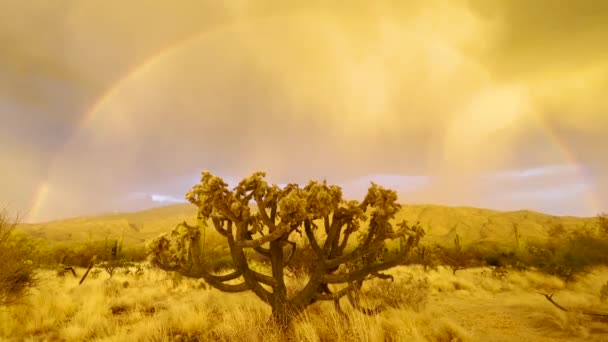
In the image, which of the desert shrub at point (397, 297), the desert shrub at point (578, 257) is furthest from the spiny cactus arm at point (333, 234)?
the desert shrub at point (578, 257)

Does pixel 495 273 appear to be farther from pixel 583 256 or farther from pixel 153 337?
pixel 153 337

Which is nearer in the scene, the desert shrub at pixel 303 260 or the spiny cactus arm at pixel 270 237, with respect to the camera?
the spiny cactus arm at pixel 270 237

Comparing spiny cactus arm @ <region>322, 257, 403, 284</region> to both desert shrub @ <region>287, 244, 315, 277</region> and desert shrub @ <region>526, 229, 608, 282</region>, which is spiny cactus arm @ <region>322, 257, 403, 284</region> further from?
desert shrub @ <region>526, 229, 608, 282</region>

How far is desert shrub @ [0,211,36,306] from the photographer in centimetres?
881

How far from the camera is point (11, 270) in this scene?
9.16m

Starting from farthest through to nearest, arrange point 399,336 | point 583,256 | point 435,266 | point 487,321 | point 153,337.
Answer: point 435,266 < point 583,256 < point 487,321 < point 153,337 < point 399,336

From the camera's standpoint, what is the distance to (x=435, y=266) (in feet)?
80.8

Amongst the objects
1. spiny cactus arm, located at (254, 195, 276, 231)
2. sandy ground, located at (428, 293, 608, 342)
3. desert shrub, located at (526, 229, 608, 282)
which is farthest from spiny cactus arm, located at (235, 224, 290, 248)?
desert shrub, located at (526, 229, 608, 282)

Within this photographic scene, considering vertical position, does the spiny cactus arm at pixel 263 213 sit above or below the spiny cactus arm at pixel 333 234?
above

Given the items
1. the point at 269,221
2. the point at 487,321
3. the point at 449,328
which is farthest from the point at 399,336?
the point at 487,321

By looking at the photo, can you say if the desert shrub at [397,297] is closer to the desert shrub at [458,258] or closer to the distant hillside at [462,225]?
the desert shrub at [458,258]

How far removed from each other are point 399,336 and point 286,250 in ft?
29.9

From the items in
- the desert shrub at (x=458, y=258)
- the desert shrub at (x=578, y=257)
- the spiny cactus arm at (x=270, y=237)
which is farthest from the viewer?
the desert shrub at (x=458, y=258)

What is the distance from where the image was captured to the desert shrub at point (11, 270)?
881cm
